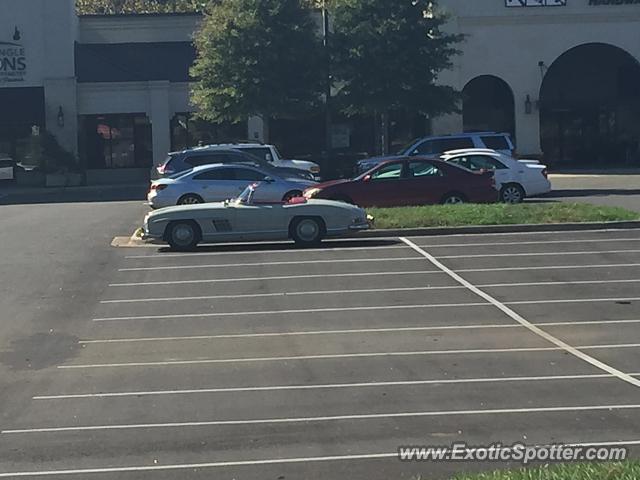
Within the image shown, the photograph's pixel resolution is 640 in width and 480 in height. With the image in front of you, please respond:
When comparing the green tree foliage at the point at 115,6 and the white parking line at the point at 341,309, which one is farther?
the green tree foliage at the point at 115,6

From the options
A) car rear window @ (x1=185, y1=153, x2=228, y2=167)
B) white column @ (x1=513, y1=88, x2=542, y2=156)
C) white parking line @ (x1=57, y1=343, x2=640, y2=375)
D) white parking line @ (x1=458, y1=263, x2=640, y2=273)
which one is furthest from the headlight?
white column @ (x1=513, y1=88, x2=542, y2=156)

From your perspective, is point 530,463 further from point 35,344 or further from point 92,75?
point 92,75

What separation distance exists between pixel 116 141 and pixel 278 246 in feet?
95.9

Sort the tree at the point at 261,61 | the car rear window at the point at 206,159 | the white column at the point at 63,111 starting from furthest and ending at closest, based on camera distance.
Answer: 1. the white column at the point at 63,111
2. the tree at the point at 261,61
3. the car rear window at the point at 206,159

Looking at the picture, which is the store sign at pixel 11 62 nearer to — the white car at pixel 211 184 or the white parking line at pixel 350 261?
the white car at pixel 211 184

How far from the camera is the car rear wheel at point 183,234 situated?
821 inches

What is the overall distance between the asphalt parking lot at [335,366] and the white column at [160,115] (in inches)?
1160

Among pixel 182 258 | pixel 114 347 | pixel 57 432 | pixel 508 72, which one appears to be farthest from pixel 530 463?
pixel 508 72

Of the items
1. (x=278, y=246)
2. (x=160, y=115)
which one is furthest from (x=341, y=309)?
(x=160, y=115)

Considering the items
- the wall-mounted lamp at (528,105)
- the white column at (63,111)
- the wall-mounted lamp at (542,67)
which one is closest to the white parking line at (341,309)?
the wall-mounted lamp at (528,105)

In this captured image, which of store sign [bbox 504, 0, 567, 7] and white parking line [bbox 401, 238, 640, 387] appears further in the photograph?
store sign [bbox 504, 0, 567, 7]

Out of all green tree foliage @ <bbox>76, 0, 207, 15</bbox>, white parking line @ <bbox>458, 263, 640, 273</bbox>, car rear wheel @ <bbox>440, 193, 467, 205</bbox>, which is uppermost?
green tree foliage @ <bbox>76, 0, 207, 15</bbox>

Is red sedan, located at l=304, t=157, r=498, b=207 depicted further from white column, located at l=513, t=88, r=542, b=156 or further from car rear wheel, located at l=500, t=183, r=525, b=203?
white column, located at l=513, t=88, r=542, b=156

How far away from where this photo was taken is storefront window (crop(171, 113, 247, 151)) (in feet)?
159
